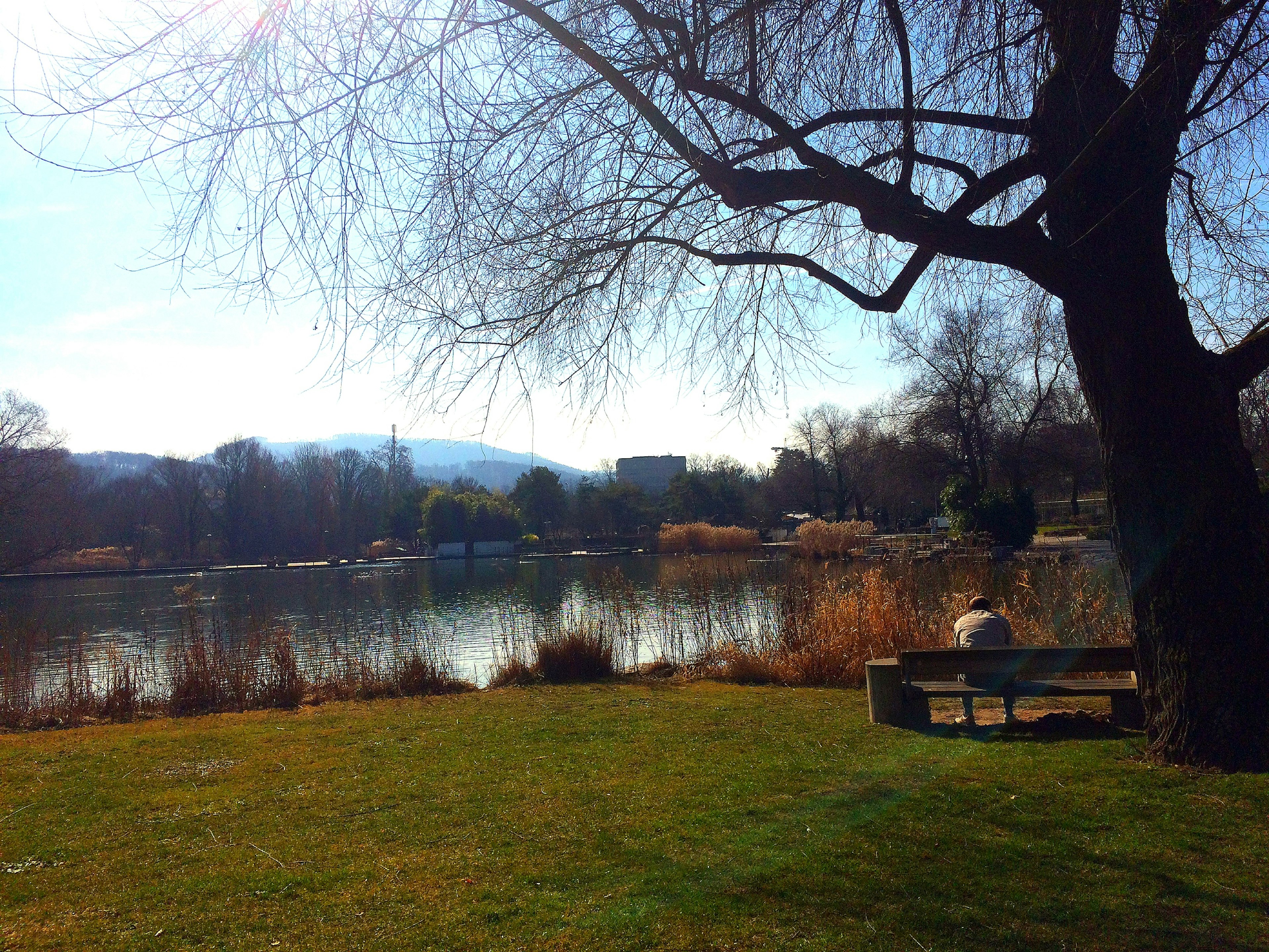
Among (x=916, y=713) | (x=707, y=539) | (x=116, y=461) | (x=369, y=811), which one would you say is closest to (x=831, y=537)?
(x=707, y=539)

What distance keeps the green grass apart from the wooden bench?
1.06 ft

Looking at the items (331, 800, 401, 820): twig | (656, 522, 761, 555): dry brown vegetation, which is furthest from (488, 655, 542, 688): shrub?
(656, 522, 761, 555): dry brown vegetation

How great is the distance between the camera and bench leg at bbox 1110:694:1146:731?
5.50m

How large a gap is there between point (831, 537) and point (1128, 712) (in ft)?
70.0

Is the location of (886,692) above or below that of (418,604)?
above

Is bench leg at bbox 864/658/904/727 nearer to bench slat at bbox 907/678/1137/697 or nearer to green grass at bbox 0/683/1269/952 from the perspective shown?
bench slat at bbox 907/678/1137/697

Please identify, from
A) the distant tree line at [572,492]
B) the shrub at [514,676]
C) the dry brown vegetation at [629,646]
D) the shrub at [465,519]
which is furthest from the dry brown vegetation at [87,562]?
the shrub at [514,676]

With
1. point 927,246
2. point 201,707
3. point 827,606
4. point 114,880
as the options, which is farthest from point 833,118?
point 201,707

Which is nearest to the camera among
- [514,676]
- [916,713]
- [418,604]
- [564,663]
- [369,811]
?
[369,811]

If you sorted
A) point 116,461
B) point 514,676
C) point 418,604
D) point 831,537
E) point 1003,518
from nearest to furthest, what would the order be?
point 514,676, point 418,604, point 1003,518, point 831,537, point 116,461

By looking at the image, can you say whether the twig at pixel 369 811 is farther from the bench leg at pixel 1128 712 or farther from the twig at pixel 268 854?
the bench leg at pixel 1128 712

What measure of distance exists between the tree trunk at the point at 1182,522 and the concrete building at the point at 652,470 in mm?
57464

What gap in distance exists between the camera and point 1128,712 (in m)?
5.58

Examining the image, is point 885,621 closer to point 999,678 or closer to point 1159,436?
point 999,678
